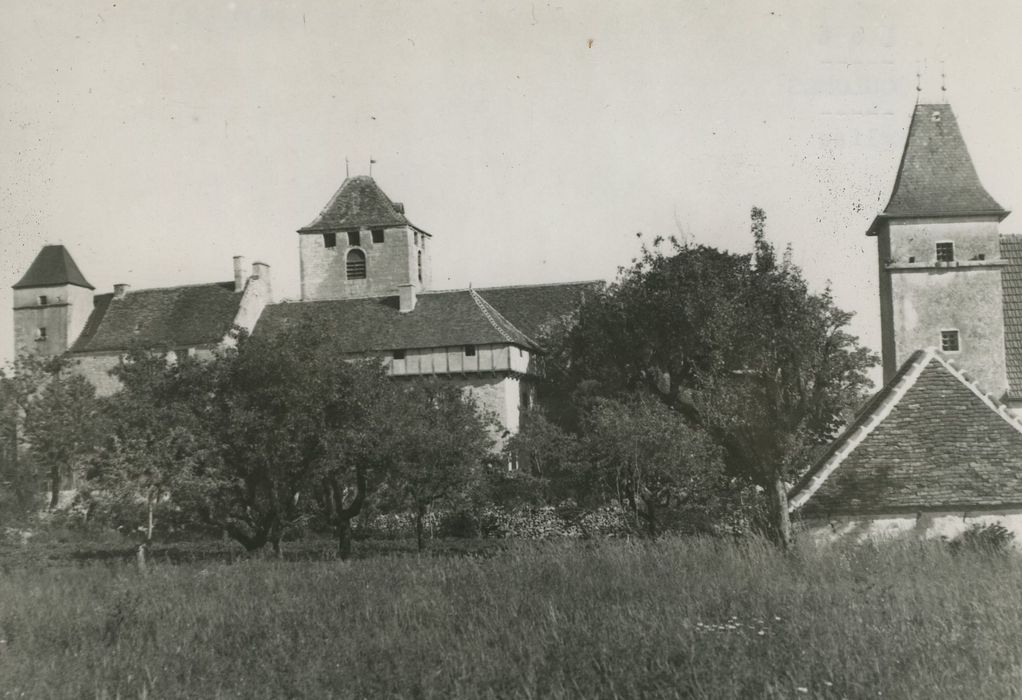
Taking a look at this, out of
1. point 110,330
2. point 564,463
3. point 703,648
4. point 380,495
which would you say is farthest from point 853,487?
point 110,330

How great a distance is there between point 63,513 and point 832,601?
3342 centimetres

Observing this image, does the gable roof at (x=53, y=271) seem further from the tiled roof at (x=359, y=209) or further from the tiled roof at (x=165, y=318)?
the tiled roof at (x=359, y=209)

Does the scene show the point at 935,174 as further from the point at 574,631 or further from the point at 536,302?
the point at 574,631

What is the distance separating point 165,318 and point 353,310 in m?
10.3

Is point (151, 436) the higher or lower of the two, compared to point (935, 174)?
lower

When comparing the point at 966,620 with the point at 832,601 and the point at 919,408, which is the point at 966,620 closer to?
the point at 832,601

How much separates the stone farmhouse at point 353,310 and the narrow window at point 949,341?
15.7m

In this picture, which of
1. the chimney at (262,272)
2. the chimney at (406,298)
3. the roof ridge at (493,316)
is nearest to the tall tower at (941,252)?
the roof ridge at (493,316)

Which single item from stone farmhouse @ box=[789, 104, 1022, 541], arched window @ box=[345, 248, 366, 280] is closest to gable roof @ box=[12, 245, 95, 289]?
arched window @ box=[345, 248, 366, 280]

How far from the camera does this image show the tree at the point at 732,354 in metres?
15.9

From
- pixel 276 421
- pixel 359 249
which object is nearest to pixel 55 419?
pixel 359 249

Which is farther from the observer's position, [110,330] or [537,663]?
[110,330]

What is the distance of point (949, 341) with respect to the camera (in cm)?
3644

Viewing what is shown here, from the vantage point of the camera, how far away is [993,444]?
589 inches
